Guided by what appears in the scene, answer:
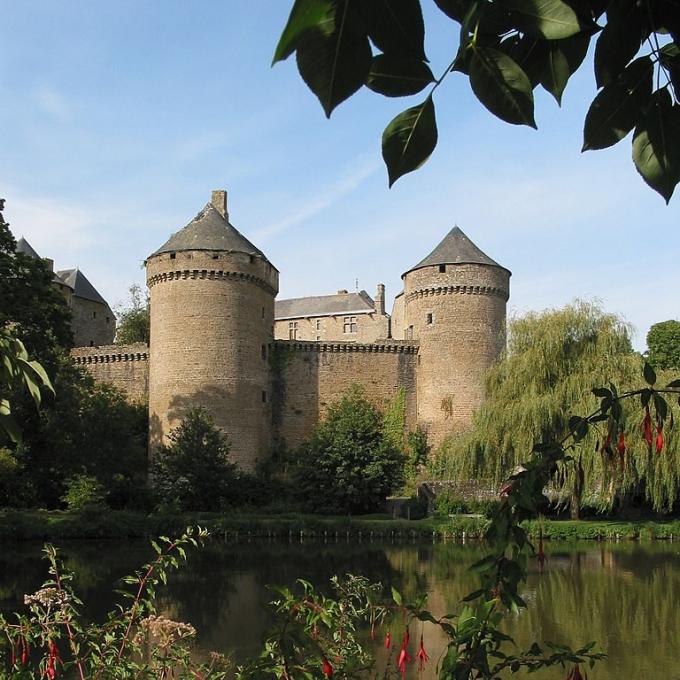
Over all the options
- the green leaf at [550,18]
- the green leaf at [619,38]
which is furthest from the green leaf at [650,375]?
the green leaf at [550,18]

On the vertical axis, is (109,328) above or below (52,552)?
above

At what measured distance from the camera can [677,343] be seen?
40.0 m

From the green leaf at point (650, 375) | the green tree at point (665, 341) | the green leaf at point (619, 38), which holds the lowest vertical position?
the green leaf at point (650, 375)

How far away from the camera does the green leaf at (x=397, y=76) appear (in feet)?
3.20

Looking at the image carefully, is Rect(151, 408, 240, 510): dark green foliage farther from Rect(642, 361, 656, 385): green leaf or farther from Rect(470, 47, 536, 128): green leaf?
Rect(470, 47, 536, 128): green leaf

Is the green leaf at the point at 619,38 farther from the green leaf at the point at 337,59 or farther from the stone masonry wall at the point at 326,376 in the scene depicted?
the stone masonry wall at the point at 326,376

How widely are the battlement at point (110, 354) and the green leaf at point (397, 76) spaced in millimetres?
30833

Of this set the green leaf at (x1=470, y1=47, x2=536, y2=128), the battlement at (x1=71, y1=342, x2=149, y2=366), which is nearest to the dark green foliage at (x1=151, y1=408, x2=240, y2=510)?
the battlement at (x1=71, y1=342, x2=149, y2=366)

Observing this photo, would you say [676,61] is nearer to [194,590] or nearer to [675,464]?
[194,590]

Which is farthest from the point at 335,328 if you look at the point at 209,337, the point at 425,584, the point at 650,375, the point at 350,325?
the point at 650,375

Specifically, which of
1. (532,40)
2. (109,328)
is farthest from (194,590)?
(109,328)

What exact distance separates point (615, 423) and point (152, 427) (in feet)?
89.5

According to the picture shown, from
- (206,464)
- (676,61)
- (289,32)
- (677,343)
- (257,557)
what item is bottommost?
(257,557)

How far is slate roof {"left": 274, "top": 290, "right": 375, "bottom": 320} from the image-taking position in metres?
47.2
